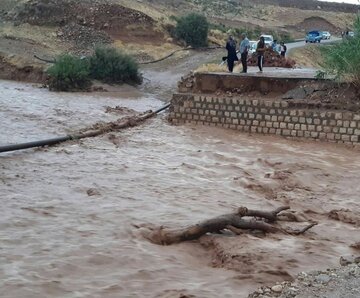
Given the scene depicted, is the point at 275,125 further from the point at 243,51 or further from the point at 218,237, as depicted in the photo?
the point at 218,237

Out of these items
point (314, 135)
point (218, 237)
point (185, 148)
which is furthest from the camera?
point (314, 135)

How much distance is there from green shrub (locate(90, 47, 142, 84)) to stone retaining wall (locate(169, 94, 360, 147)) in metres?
12.3

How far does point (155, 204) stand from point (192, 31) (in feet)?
109

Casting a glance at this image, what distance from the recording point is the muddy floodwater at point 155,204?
268 inches

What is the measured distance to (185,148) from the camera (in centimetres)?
1570

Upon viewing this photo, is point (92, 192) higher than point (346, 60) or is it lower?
lower

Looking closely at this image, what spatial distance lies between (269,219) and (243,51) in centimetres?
1228

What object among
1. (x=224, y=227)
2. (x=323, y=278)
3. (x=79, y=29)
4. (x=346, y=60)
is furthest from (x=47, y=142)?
(x=79, y=29)

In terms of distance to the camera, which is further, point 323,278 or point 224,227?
point 224,227

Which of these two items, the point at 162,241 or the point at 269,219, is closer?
the point at 162,241

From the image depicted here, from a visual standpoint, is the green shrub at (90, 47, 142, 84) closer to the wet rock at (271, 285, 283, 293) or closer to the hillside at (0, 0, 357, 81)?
the hillside at (0, 0, 357, 81)

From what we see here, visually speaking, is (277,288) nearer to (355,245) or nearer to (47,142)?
(355,245)

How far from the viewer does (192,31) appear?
42.1 metres

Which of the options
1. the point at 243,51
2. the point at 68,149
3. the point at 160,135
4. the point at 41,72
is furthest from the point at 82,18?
the point at 68,149
